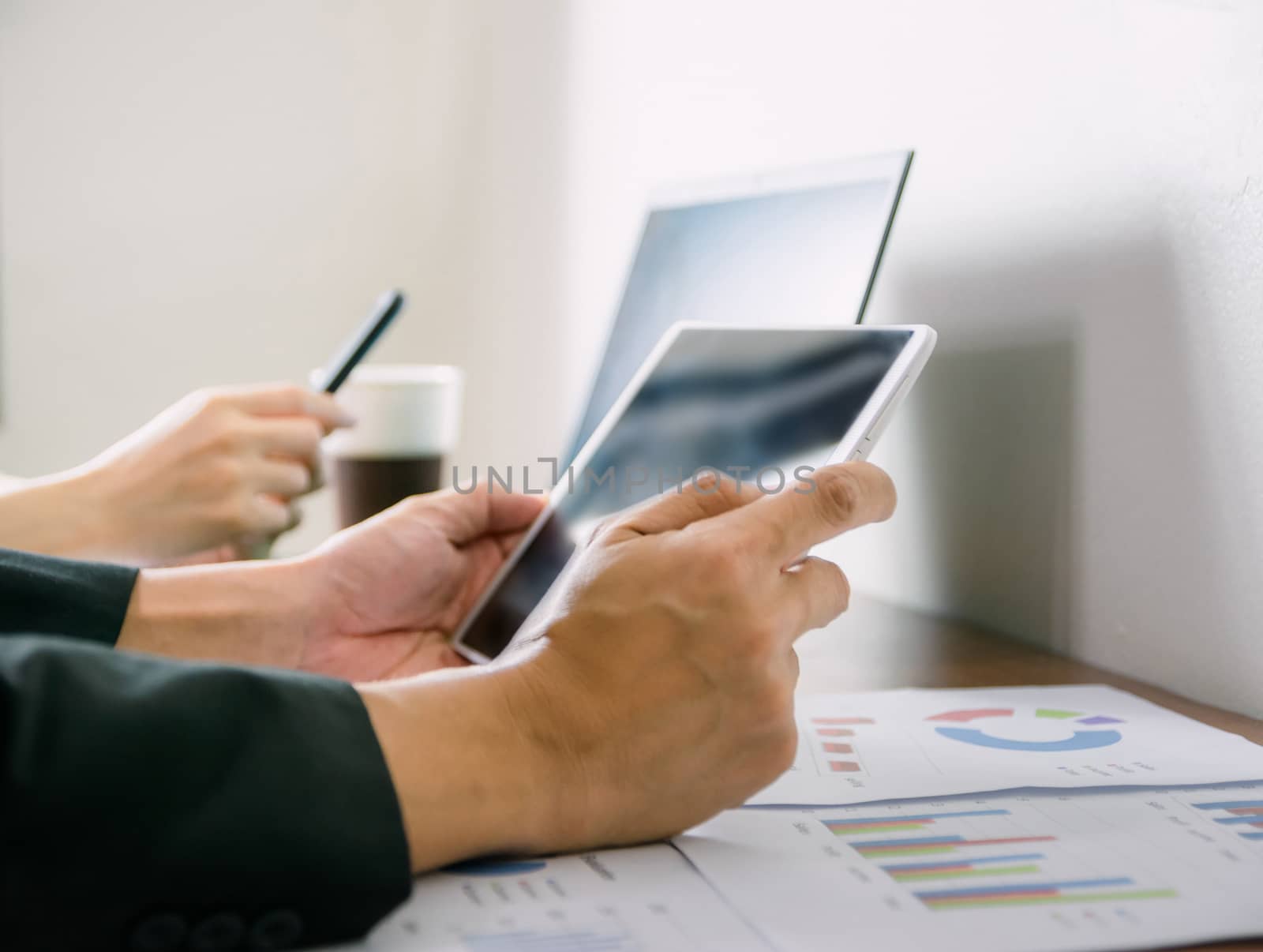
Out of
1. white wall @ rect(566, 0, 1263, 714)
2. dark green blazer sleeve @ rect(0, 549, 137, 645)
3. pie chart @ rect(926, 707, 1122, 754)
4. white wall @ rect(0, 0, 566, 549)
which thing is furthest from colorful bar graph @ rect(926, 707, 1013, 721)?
white wall @ rect(0, 0, 566, 549)

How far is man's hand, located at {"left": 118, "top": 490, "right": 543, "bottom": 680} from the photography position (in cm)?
61

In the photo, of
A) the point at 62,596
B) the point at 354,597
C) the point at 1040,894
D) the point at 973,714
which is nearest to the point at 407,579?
the point at 354,597

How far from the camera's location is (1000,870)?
1.21 feet

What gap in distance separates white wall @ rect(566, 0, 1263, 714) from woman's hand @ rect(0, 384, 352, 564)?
1.44ft

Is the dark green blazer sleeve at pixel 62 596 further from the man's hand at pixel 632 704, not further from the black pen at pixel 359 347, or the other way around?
the black pen at pixel 359 347

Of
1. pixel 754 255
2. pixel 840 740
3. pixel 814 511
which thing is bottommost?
pixel 840 740

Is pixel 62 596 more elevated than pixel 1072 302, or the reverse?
pixel 1072 302

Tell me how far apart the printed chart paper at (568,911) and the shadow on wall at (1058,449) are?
13.7 inches

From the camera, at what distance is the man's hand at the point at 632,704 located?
14.9 inches

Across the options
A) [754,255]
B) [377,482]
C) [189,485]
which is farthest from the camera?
[377,482]

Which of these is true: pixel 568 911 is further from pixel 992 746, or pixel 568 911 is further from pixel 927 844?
pixel 992 746

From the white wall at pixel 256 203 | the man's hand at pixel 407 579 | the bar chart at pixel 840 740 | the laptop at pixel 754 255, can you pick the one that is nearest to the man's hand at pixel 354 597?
the man's hand at pixel 407 579

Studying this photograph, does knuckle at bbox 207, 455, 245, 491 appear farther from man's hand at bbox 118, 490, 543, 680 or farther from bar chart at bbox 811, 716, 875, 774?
bar chart at bbox 811, 716, 875, 774

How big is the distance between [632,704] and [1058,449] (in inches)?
14.9
